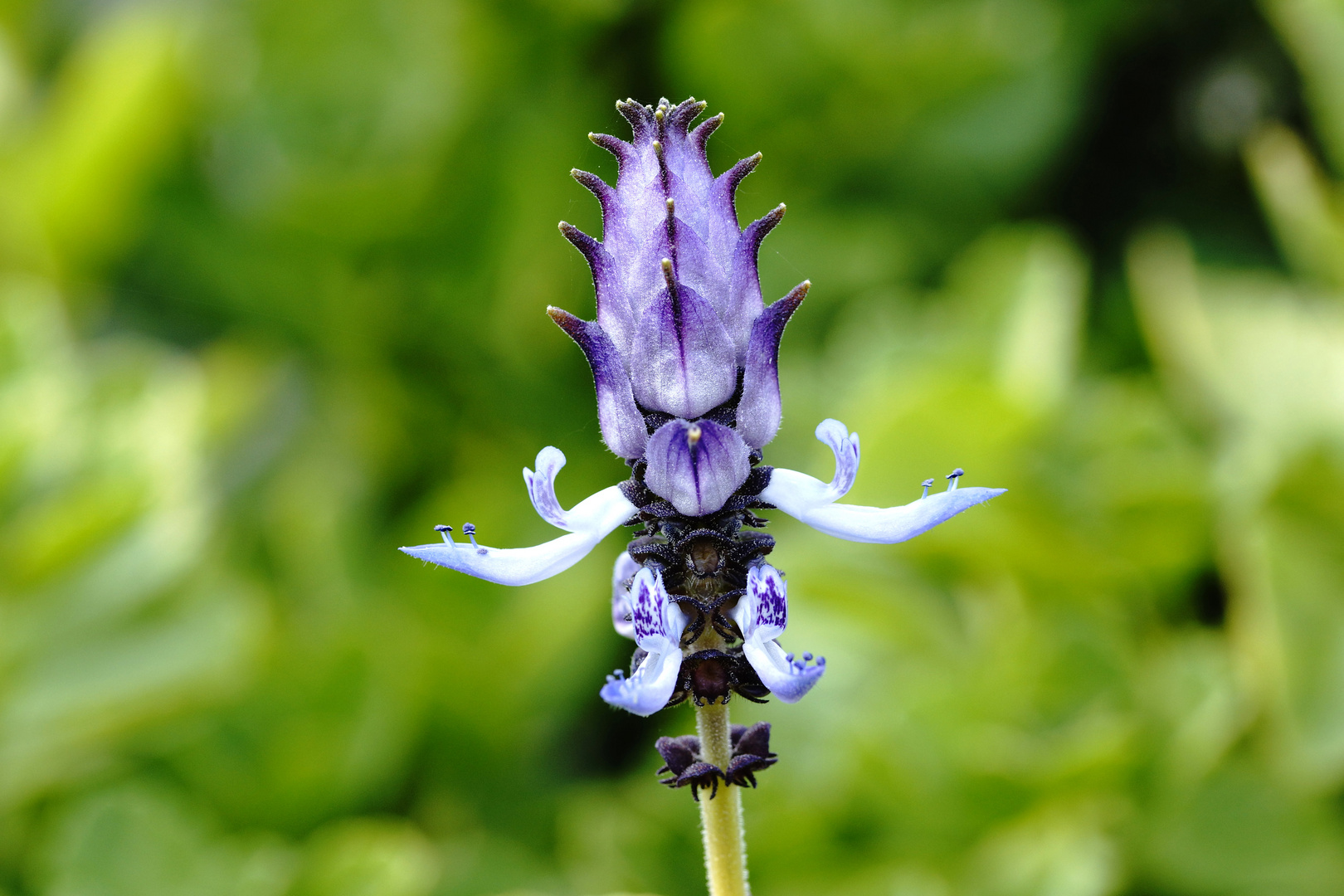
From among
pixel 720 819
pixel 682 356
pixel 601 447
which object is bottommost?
pixel 720 819

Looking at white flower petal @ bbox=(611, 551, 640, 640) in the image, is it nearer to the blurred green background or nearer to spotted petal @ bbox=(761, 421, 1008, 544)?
spotted petal @ bbox=(761, 421, 1008, 544)

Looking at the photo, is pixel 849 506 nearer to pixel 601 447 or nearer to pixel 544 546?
pixel 544 546

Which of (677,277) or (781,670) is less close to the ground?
(677,277)

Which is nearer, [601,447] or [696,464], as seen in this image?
[696,464]

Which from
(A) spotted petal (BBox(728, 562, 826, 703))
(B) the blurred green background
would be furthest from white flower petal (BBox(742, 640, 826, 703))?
(B) the blurred green background

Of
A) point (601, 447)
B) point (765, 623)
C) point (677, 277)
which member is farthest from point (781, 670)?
point (601, 447)

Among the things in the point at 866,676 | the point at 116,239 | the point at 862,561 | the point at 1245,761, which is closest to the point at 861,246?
the point at 862,561
